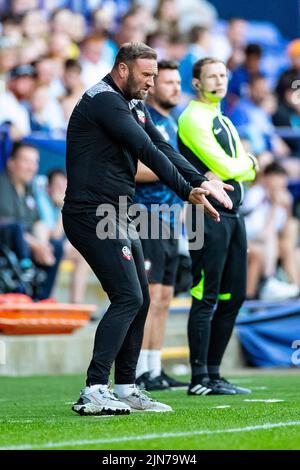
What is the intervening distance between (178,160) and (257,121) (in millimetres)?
9632

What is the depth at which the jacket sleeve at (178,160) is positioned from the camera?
6.41 metres

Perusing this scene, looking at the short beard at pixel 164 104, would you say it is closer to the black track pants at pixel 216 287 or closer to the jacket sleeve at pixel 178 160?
the black track pants at pixel 216 287

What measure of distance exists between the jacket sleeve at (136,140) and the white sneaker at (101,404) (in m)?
1.16

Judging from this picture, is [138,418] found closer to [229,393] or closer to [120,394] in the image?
[120,394]

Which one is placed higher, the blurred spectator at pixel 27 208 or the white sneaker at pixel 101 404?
the blurred spectator at pixel 27 208

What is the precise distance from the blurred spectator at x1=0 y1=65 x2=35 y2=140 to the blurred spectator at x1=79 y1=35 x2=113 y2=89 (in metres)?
1.76

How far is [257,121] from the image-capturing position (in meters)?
16.0

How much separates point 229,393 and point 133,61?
2.60 meters

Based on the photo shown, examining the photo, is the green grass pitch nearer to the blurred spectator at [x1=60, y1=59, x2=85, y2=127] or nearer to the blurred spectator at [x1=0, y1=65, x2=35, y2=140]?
the blurred spectator at [x1=0, y1=65, x2=35, y2=140]

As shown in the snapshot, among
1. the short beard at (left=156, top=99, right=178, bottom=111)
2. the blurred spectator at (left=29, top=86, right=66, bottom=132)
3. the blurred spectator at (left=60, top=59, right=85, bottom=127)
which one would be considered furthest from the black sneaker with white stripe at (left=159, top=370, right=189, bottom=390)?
the blurred spectator at (left=60, top=59, right=85, bottom=127)

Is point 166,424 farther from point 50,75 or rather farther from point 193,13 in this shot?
point 193,13

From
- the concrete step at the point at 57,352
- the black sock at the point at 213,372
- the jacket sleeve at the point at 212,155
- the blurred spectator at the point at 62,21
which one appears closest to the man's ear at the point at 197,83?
the jacket sleeve at the point at 212,155

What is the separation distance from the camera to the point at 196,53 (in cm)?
1684
